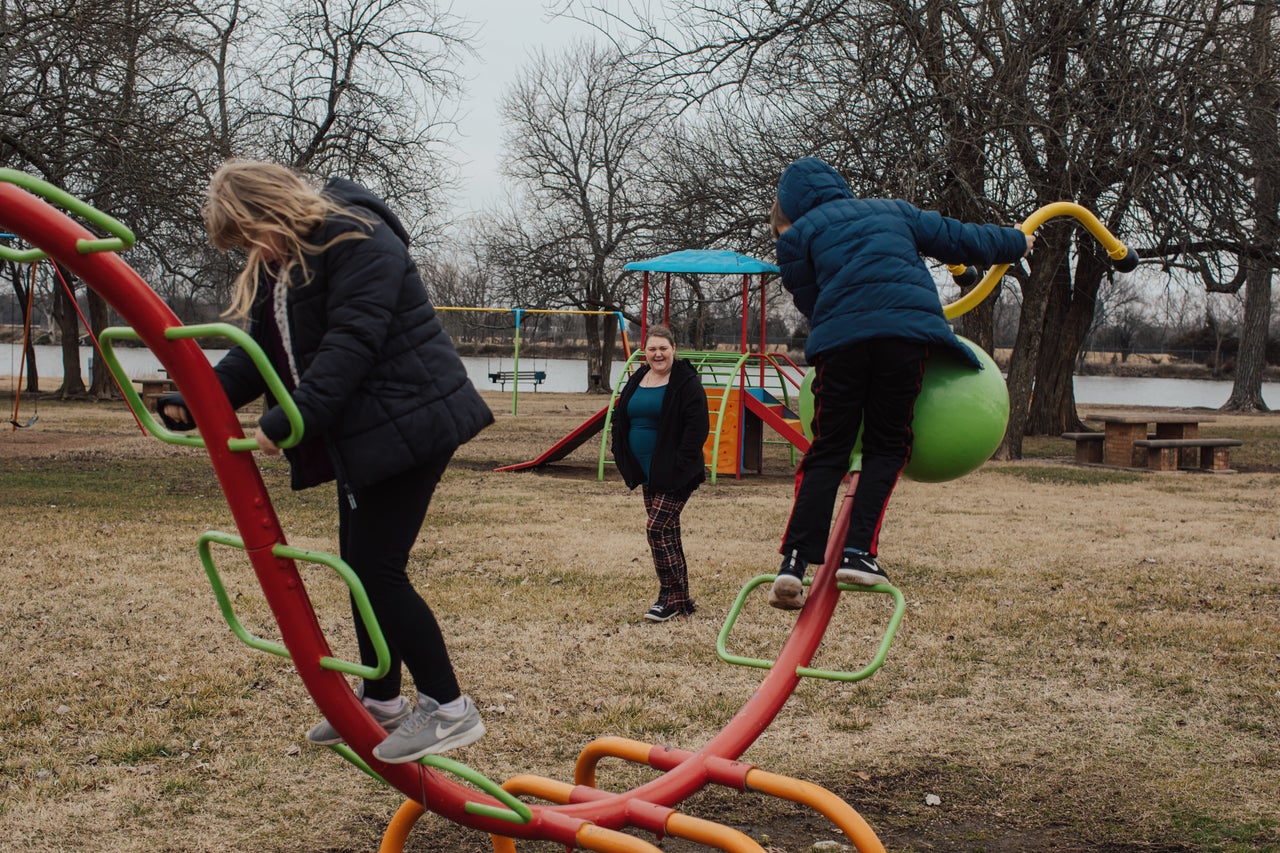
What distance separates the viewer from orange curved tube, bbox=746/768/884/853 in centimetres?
302

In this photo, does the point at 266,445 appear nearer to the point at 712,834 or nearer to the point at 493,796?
the point at 493,796

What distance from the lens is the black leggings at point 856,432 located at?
11.5 feet

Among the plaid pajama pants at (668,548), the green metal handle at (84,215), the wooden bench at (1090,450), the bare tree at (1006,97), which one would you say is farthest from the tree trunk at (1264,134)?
the green metal handle at (84,215)

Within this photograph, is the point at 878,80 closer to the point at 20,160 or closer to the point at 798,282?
the point at 20,160

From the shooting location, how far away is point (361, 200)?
9.32ft

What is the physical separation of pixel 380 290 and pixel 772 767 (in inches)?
105

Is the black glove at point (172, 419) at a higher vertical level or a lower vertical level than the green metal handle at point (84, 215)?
lower

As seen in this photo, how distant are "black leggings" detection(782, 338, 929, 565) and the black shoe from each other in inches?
124

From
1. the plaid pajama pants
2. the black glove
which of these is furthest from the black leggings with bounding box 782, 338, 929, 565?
the plaid pajama pants

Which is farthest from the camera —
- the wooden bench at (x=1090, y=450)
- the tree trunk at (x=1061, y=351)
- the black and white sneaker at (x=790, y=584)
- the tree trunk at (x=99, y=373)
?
the tree trunk at (x=99, y=373)

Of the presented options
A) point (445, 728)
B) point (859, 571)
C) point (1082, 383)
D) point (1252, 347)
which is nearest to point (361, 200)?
point (445, 728)

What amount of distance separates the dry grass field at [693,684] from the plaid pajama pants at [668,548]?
0.22 m

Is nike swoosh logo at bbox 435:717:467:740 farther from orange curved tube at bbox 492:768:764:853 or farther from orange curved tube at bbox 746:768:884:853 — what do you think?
orange curved tube at bbox 746:768:884:853

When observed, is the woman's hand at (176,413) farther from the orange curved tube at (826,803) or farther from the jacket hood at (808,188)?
the jacket hood at (808,188)
